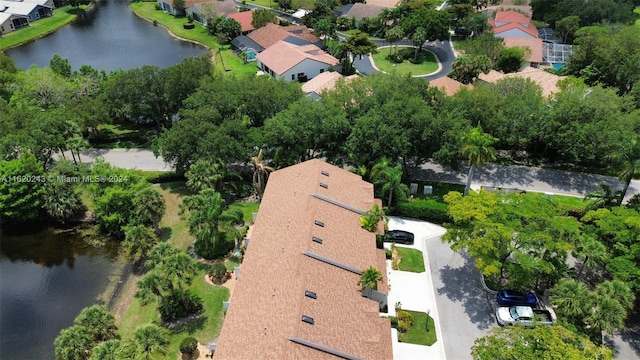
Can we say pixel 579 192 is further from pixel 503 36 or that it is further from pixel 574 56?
pixel 503 36

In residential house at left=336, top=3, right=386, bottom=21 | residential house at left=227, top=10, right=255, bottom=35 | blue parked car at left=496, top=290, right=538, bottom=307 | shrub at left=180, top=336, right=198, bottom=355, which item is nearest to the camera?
shrub at left=180, top=336, right=198, bottom=355

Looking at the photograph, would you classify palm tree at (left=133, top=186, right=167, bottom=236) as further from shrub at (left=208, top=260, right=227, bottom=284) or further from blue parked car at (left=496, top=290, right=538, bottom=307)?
blue parked car at (left=496, top=290, right=538, bottom=307)

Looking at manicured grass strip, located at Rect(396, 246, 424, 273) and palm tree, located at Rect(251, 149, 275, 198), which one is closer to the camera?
A: manicured grass strip, located at Rect(396, 246, 424, 273)

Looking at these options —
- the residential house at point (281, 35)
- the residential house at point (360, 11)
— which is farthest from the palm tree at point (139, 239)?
the residential house at point (360, 11)

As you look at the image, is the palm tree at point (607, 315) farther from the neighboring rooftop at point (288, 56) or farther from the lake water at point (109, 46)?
the lake water at point (109, 46)

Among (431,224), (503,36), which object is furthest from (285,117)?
(503,36)

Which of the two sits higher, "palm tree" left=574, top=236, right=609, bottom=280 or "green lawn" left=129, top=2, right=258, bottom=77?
"green lawn" left=129, top=2, right=258, bottom=77

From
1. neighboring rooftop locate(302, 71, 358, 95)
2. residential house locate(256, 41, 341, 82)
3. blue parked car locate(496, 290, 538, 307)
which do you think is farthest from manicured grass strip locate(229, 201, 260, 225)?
residential house locate(256, 41, 341, 82)
